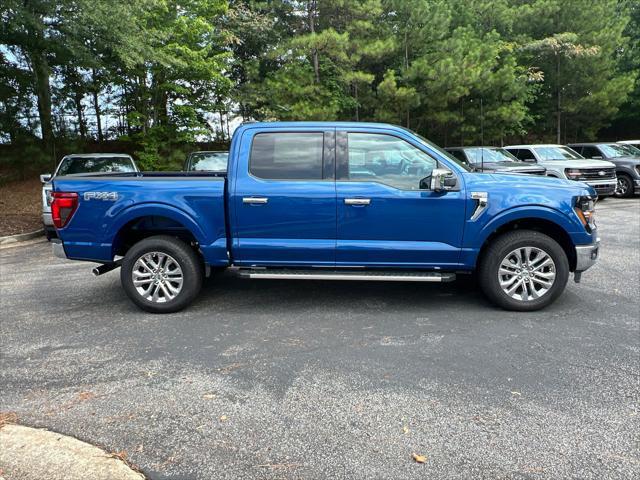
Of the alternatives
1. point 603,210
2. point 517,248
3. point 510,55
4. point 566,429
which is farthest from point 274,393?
point 510,55

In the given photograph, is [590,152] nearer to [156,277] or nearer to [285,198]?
[285,198]

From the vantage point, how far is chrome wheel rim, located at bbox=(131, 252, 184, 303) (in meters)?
5.24

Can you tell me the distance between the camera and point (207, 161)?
1114 cm

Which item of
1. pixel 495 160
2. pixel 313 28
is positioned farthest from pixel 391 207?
pixel 313 28

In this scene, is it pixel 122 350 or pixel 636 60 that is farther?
pixel 636 60

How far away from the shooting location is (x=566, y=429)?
302 cm

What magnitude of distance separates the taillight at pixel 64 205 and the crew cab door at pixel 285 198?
1664 millimetres

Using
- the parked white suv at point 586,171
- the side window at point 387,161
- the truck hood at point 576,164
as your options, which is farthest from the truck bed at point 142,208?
the truck hood at point 576,164

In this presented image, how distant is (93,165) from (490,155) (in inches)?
428

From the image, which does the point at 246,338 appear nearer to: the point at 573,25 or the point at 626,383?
the point at 626,383

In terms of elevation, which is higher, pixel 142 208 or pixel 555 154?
pixel 555 154

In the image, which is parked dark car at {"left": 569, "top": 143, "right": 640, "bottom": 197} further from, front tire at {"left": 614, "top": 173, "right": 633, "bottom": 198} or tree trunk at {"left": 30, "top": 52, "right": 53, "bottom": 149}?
tree trunk at {"left": 30, "top": 52, "right": 53, "bottom": 149}

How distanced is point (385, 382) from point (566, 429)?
1.20 meters

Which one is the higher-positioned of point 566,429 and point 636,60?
point 636,60
